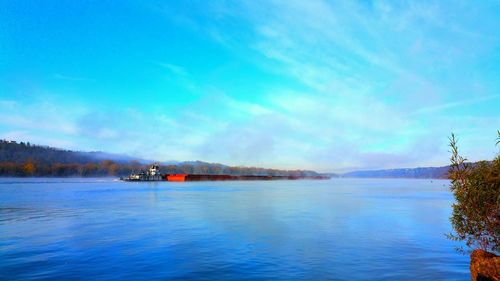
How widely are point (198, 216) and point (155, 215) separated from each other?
17.8 ft

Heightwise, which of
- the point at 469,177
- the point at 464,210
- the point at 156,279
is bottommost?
the point at 156,279

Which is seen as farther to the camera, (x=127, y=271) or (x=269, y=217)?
(x=269, y=217)

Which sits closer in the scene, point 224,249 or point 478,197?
point 478,197

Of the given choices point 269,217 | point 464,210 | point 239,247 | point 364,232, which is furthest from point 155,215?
point 464,210

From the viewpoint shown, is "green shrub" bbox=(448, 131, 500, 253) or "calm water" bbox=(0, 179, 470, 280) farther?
"calm water" bbox=(0, 179, 470, 280)

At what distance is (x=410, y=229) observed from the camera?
35.4m

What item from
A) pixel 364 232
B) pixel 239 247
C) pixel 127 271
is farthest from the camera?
pixel 364 232

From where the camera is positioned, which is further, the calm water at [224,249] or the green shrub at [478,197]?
the calm water at [224,249]

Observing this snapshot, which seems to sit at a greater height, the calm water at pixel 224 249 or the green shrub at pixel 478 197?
the green shrub at pixel 478 197

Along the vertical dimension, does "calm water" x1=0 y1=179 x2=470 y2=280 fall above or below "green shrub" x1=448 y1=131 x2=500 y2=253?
below

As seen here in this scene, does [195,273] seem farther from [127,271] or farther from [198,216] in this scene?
[198,216]

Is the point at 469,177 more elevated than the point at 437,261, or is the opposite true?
the point at 469,177

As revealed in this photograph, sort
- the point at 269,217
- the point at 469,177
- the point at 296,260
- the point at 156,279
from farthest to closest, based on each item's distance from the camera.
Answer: the point at 269,217 → the point at 296,260 → the point at 156,279 → the point at 469,177

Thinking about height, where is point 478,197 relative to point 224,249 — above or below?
above
